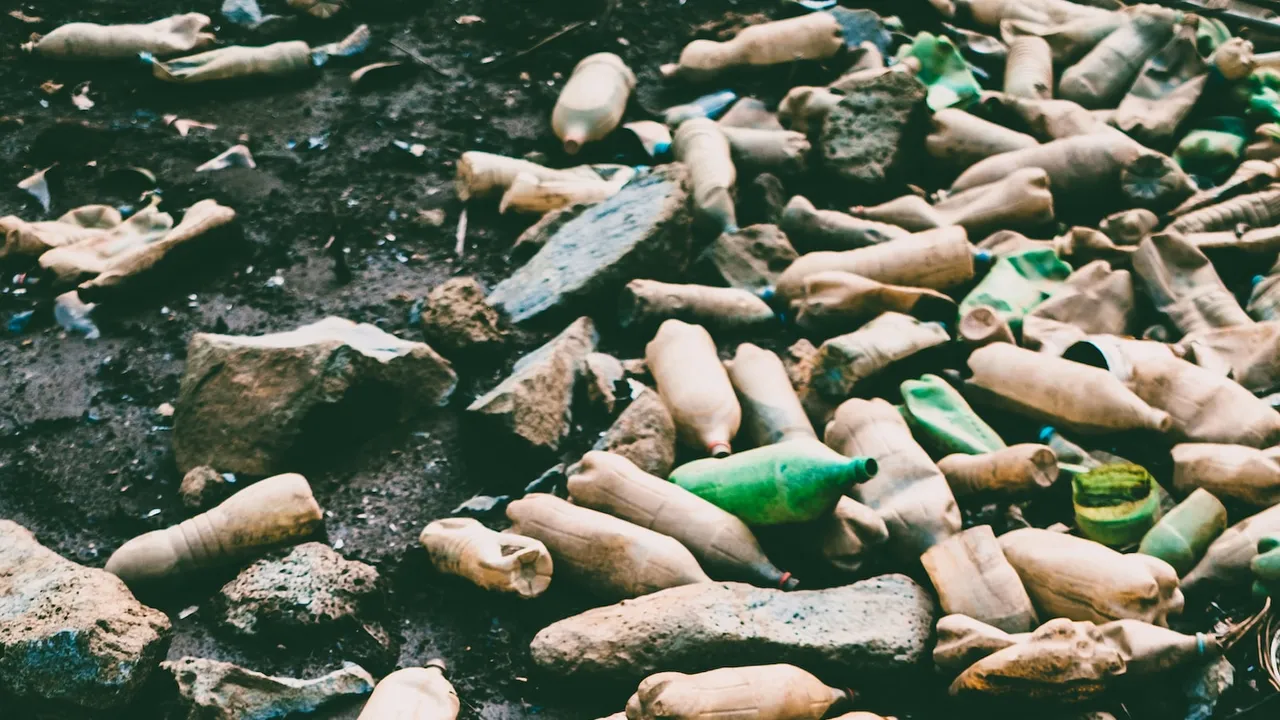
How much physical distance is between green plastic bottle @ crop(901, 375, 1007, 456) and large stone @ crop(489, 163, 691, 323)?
3.17ft

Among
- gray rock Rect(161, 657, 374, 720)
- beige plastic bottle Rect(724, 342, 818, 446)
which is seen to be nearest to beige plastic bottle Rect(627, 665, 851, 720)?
gray rock Rect(161, 657, 374, 720)

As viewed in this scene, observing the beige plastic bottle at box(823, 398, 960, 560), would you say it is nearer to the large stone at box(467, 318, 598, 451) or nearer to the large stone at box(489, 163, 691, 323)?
the large stone at box(467, 318, 598, 451)

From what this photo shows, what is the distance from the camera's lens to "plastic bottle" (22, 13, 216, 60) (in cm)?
498

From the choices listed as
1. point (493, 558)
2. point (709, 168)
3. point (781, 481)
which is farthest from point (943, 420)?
point (709, 168)

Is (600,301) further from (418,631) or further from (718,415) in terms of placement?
(418,631)

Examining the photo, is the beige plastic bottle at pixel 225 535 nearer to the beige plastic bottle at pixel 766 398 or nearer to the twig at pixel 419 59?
the beige plastic bottle at pixel 766 398

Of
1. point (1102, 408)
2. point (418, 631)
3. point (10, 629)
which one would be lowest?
point (418, 631)

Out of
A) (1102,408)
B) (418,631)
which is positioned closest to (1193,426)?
(1102,408)

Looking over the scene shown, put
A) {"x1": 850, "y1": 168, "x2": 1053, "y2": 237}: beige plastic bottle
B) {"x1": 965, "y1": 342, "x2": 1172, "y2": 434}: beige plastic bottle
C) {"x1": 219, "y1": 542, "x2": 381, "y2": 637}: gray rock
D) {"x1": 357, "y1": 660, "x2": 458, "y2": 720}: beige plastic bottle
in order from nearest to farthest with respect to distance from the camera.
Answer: {"x1": 357, "y1": 660, "x2": 458, "y2": 720}: beige plastic bottle → {"x1": 219, "y1": 542, "x2": 381, "y2": 637}: gray rock → {"x1": 965, "y1": 342, "x2": 1172, "y2": 434}: beige plastic bottle → {"x1": 850, "y1": 168, "x2": 1053, "y2": 237}: beige plastic bottle

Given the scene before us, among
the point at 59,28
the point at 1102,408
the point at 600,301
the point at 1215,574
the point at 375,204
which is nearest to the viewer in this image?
the point at 1215,574

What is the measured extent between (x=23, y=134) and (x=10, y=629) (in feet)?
9.12

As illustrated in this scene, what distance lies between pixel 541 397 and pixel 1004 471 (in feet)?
4.22

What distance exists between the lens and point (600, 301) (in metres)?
3.79

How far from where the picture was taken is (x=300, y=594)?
9.27 ft
